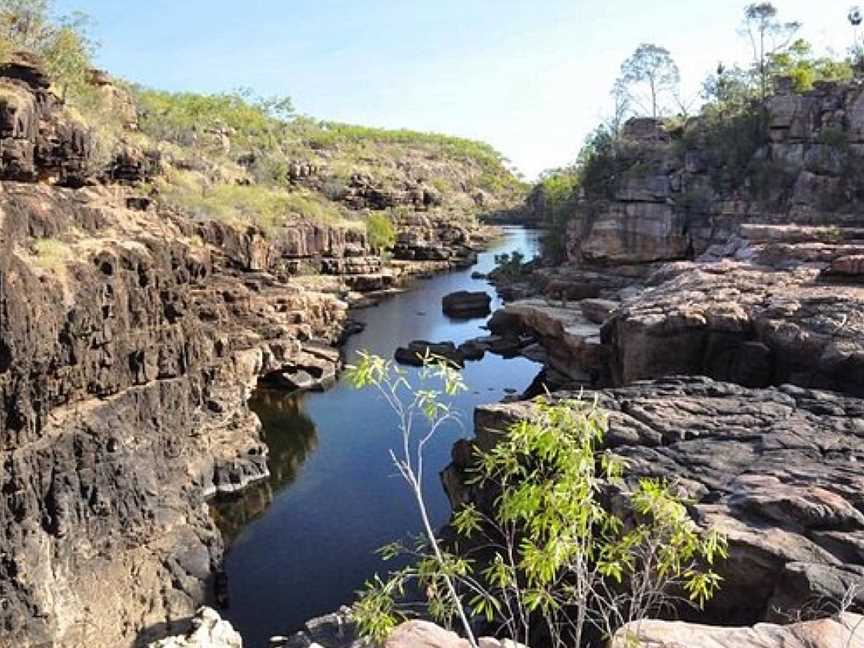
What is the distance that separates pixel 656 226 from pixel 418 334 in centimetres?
1842

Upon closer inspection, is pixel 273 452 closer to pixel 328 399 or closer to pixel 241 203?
pixel 328 399

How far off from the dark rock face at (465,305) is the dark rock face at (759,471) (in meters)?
41.0

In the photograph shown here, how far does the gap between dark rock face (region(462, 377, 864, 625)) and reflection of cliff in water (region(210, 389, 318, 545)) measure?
890 centimetres

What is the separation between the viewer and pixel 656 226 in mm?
55000

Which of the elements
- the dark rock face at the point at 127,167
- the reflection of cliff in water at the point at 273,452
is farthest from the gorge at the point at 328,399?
the dark rock face at the point at 127,167

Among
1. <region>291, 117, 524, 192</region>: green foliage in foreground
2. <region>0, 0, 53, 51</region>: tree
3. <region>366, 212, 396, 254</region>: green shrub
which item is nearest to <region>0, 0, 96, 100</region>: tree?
<region>0, 0, 53, 51</region>: tree

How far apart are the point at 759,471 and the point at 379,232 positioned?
67.0m

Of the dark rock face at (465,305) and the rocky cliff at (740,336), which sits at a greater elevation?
the rocky cliff at (740,336)

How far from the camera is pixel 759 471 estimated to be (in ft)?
51.8

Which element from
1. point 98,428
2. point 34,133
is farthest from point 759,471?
point 34,133

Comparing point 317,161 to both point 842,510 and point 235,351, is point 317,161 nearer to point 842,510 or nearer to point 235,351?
point 235,351

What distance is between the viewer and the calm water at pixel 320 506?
21.8 meters

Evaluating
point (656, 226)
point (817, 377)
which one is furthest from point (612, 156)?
point (817, 377)

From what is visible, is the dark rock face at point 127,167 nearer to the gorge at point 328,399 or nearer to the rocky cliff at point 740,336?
the gorge at point 328,399
